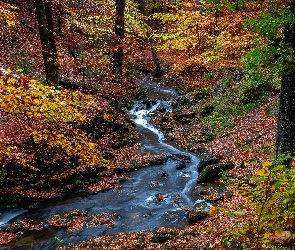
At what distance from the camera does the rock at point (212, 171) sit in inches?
521

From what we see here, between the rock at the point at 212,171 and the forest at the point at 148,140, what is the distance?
0.21ft

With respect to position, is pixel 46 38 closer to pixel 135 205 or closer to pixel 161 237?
pixel 135 205

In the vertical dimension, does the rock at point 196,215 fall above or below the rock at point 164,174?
above

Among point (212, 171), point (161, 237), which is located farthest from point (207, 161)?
point (161, 237)

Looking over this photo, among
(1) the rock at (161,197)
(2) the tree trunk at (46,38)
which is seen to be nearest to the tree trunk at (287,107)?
(1) the rock at (161,197)

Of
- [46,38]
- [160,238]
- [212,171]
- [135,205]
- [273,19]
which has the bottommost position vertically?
[135,205]

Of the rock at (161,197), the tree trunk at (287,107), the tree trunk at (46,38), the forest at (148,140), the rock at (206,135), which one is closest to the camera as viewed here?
the forest at (148,140)

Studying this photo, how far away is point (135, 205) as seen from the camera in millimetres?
12484

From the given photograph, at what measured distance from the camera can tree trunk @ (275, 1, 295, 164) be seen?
745 centimetres

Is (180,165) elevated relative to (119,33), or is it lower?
lower

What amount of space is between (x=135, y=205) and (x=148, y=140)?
22.6 feet

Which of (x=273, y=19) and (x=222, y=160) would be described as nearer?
(x=273, y=19)

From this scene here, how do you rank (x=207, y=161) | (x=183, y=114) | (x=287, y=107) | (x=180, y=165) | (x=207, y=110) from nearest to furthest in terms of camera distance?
(x=287, y=107)
(x=207, y=161)
(x=180, y=165)
(x=207, y=110)
(x=183, y=114)

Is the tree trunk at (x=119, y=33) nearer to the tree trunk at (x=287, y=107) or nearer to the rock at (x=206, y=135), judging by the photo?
the rock at (x=206, y=135)
